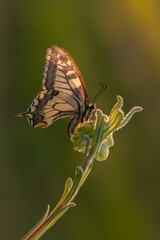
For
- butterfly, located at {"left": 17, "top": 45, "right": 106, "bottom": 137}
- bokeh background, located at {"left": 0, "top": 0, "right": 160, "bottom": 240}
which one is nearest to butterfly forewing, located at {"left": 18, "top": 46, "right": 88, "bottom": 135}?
butterfly, located at {"left": 17, "top": 45, "right": 106, "bottom": 137}

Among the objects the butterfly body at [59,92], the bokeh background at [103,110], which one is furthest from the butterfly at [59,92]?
the bokeh background at [103,110]

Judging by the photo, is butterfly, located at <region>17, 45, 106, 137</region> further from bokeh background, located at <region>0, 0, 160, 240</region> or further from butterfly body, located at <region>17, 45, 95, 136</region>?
bokeh background, located at <region>0, 0, 160, 240</region>

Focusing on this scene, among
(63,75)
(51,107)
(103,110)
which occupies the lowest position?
(103,110)

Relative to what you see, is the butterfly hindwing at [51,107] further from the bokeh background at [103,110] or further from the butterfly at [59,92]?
the bokeh background at [103,110]

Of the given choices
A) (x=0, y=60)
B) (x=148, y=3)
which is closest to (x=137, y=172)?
(x=0, y=60)

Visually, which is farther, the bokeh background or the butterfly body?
the bokeh background

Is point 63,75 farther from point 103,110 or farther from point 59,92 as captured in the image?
point 103,110

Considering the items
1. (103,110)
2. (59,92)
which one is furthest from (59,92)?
(103,110)
